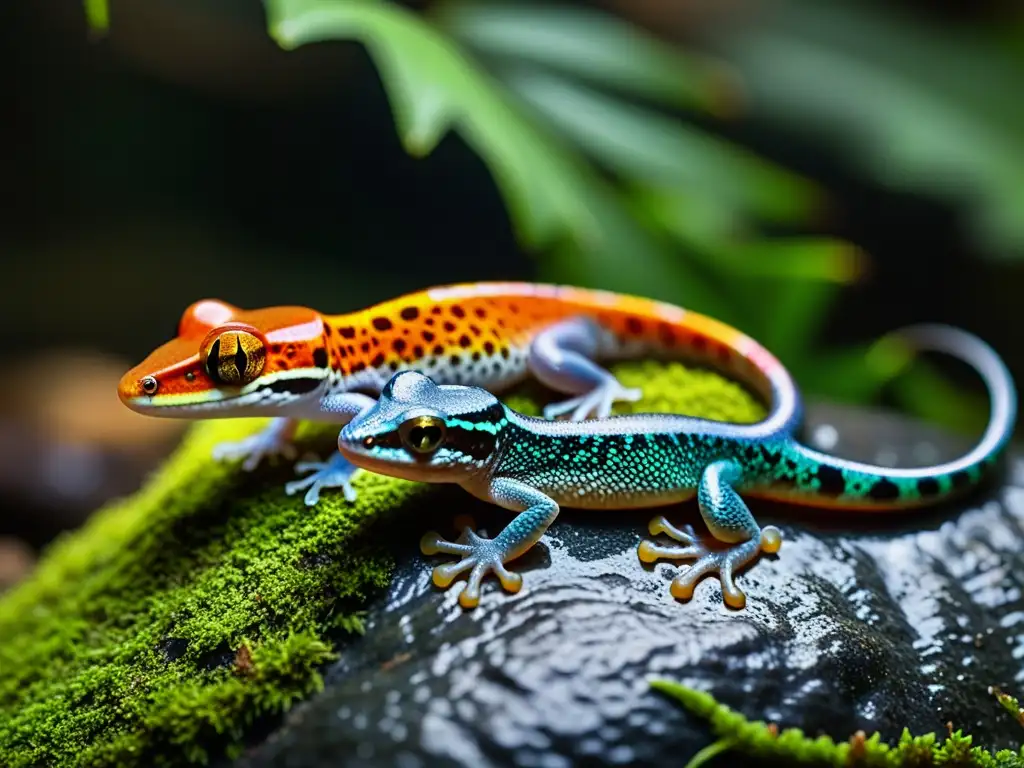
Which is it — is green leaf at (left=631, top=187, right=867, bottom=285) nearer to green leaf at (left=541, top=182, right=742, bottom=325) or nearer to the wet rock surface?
green leaf at (left=541, top=182, right=742, bottom=325)

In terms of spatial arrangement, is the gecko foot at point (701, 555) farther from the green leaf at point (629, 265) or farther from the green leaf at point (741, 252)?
the green leaf at point (741, 252)

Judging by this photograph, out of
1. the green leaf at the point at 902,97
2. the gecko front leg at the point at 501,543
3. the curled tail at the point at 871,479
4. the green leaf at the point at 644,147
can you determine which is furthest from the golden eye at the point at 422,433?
the green leaf at the point at 902,97

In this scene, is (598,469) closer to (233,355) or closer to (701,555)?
(701,555)

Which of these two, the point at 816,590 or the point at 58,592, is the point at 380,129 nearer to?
the point at 58,592

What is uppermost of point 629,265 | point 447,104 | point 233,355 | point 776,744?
point 447,104

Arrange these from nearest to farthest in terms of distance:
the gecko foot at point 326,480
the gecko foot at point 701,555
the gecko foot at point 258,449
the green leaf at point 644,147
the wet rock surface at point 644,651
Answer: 1. the wet rock surface at point 644,651
2. the gecko foot at point 701,555
3. the gecko foot at point 326,480
4. the gecko foot at point 258,449
5. the green leaf at point 644,147

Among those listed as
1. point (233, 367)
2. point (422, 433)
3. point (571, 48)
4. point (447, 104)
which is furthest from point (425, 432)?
point (571, 48)
